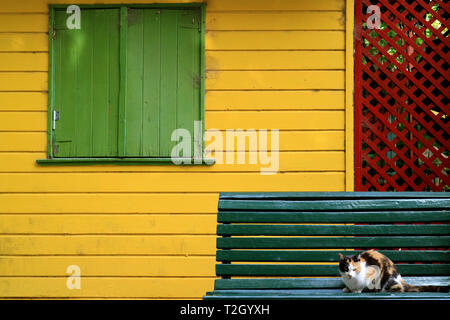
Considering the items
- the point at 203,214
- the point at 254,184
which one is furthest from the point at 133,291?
the point at 254,184

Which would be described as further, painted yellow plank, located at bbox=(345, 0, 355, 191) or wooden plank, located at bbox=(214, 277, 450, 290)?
painted yellow plank, located at bbox=(345, 0, 355, 191)

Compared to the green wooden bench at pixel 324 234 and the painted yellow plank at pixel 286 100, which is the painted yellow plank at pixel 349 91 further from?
the green wooden bench at pixel 324 234

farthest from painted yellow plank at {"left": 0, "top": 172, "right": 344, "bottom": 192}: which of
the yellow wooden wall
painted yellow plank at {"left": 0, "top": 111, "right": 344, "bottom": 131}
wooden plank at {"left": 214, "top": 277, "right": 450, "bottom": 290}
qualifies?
wooden plank at {"left": 214, "top": 277, "right": 450, "bottom": 290}

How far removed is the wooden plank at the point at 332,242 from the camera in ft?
9.65

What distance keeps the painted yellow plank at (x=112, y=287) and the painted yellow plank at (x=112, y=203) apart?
22.7 inches

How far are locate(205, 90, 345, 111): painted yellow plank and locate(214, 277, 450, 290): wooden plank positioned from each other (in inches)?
77.6

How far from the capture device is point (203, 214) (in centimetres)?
453

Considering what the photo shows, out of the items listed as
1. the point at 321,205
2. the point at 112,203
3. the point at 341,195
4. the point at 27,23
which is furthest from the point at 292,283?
the point at 27,23

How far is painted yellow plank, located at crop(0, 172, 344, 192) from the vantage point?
4543 mm

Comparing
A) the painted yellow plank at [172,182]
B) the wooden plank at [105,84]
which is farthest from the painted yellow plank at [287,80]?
the wooden plank at [105,84]

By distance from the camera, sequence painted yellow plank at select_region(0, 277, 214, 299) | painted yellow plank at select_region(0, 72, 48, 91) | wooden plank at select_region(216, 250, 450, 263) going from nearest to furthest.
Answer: wooden plank at select_region(216, 250, 450, 263) → painted yellow plank at select_region(0, 277, 214, 299) → painted yellow plank at select_region(0, 72, 48, 91)

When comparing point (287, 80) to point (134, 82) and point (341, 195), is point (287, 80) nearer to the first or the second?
point (134, 82)

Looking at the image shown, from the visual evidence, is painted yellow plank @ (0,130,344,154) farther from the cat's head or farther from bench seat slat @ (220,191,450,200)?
the cat's head

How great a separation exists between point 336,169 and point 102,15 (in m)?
2.40
